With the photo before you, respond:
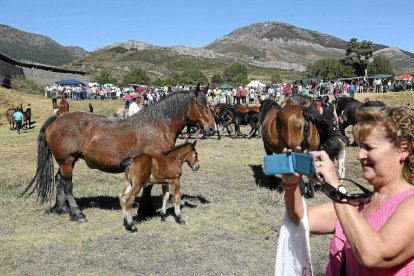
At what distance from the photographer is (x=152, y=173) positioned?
7039mm

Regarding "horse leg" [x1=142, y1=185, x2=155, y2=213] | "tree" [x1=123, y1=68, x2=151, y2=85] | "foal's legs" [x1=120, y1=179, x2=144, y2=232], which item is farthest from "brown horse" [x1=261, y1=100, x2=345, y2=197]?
"tree" [x1=123, y1=68, x2=151, y2=85]

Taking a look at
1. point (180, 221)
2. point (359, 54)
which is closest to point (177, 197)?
point (180, 221)

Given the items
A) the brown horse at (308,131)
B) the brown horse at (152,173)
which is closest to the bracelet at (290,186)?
the brown horse at (152,173)

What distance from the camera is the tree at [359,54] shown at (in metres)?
81.8

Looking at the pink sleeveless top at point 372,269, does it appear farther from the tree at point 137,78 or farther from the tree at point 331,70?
the tree at point 137,78

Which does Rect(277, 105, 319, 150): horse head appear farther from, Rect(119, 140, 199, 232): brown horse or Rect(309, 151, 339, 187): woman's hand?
Rect(309, 151, 339, 187): woman's hand

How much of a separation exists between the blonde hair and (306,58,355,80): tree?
81766mm

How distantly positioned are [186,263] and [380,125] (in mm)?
4101

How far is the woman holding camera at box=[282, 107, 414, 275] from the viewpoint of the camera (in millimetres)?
1911

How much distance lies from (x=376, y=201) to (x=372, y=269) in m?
0.35

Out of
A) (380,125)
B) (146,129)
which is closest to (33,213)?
(146,129)

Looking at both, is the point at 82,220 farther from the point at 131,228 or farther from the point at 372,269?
the point at 372,269

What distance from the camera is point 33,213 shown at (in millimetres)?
8234

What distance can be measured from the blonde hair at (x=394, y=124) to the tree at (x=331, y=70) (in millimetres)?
81766
